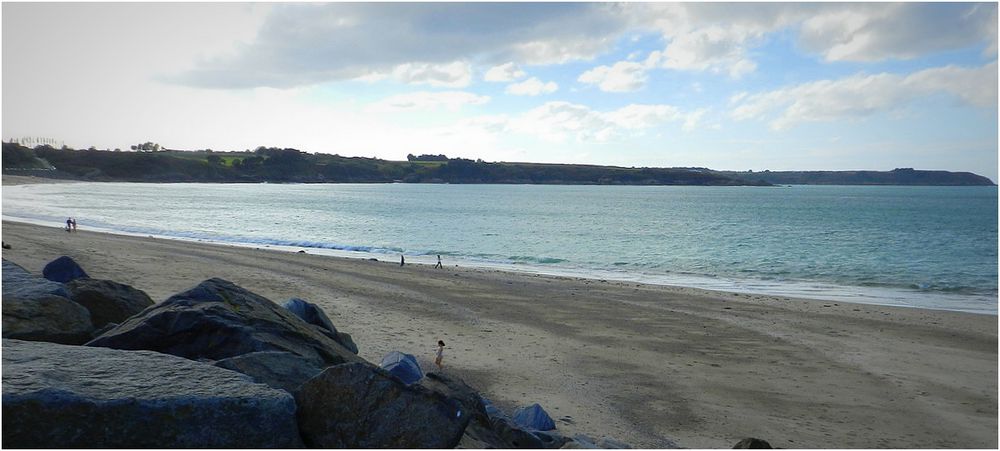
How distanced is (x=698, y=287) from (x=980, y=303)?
10429mm

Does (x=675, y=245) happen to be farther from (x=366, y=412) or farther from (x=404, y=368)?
(x=366, y=412)

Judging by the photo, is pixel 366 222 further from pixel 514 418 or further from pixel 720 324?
pixel 514 418

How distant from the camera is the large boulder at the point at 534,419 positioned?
7.70 m

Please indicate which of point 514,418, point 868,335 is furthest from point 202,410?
point 868,335

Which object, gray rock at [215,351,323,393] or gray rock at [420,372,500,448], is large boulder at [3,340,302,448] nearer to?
gray rock at [215,351,323,393]

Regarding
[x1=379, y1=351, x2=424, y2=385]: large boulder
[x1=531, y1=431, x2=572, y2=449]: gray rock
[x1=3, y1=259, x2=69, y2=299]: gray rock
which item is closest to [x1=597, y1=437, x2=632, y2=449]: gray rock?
[x1=531, y1=431, x2=572, y2=449]: gray rock

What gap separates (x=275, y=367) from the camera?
5699 mm

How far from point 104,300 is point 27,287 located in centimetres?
100

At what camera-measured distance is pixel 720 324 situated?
→ 17.1 m

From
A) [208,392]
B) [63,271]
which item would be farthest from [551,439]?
[63,271]

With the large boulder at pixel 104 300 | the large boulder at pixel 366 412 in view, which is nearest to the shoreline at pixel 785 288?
the large boulder at pixel 104 300

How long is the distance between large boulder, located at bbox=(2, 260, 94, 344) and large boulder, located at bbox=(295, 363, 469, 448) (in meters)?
3.98

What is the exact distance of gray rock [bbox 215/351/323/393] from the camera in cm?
543

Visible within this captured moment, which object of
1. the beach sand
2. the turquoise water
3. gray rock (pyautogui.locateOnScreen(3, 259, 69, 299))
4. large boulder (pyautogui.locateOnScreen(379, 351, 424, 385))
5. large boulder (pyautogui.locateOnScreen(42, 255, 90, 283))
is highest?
gray rock (pyautogui.locateOnScreen(3, 259, 69, 299))
